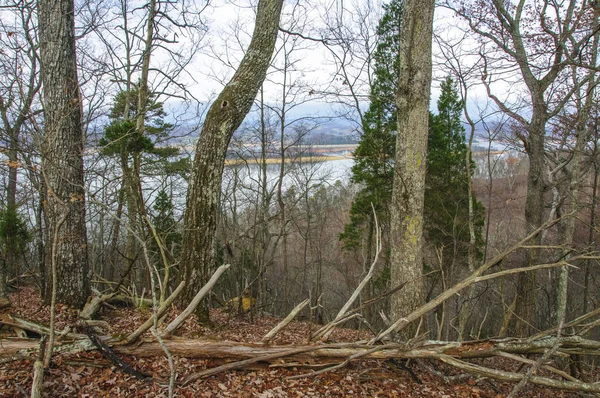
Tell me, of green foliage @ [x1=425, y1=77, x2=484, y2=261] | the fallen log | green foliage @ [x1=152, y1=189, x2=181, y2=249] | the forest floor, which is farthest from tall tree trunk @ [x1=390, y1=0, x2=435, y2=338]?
green foliage @ [x1=425, y1=77, x2=484, y2=261]

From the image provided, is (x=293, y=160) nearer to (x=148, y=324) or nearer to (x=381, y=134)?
(x=381, y=134)

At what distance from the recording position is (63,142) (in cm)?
512

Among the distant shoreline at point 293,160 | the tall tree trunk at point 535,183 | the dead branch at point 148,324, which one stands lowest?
the dead branch at point 148,324

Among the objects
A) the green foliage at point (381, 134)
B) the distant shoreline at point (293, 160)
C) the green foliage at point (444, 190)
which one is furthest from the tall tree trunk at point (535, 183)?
the distant shoreline at point (293, 160)

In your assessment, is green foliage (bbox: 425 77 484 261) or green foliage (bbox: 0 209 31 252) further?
green foliage (bbox: 425 77 484 261)

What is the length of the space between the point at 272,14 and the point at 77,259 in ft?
14.2

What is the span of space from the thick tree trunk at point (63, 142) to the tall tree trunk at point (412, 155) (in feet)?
13.9

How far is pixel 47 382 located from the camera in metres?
2.96

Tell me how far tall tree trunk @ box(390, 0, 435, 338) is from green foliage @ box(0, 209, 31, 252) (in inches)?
346

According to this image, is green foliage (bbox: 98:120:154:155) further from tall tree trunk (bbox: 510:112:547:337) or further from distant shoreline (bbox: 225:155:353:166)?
distant shoreline (bbox: 225:155:353:166)

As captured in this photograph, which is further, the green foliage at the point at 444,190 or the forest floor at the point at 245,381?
the green foliage at the point at 444,190

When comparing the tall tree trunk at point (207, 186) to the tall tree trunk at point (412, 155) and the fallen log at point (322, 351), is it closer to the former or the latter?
the fallen log at point (322, 351)

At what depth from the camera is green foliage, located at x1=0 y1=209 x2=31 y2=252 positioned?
8.63 meters

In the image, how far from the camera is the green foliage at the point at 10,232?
28.3 feet
